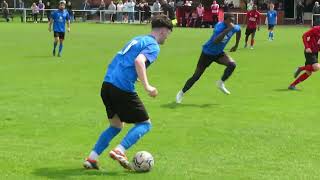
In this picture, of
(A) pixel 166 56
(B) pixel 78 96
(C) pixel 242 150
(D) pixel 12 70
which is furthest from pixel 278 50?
(C) pixel 242 150

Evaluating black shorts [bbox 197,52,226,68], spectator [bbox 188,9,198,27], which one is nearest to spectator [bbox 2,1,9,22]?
spectator [bbox 188,9,198,27]

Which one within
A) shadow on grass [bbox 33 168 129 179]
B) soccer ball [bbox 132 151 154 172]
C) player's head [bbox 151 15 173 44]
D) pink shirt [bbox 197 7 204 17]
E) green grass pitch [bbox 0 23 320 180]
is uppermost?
player's head [bbox 151 15 173 44]

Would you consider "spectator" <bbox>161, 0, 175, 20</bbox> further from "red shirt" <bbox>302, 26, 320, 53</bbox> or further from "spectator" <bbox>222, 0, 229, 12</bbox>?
"red shirt" <bbox>302, 26, 320, 53</bbox>

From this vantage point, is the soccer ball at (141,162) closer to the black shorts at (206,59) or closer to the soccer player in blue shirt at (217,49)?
the soccer player in blue shirt at (217,49)

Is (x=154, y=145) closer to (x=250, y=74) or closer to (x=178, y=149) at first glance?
(x=178, y=149)

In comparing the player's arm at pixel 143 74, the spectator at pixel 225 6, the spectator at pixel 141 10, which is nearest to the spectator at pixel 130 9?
the spectator at pixel 141 10

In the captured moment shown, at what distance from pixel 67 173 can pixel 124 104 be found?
42.9 inches

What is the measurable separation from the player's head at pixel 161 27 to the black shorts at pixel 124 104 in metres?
0.74

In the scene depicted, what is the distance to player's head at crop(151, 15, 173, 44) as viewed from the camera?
7152 mm

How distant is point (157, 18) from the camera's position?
23.6ft

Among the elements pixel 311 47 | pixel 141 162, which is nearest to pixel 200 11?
pixel 311 47

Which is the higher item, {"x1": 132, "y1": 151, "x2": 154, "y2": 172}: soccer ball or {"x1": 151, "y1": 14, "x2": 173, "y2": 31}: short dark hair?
{"x1": 151, "y1": 14, "x2": 173, "y2": 31}: short dark hair

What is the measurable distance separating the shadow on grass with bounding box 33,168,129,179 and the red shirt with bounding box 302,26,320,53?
8216mm

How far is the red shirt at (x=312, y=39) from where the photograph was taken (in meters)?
14.3
